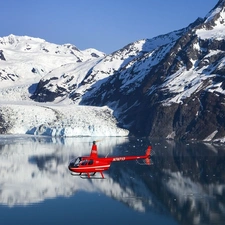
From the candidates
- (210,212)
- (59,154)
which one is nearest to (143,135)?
(59,154)

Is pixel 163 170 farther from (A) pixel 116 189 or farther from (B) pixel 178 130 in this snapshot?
(B) pixel 178 130

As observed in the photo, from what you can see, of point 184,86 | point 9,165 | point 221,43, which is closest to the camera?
point 9,165

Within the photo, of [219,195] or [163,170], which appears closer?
[219,195]

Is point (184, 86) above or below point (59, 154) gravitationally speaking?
above

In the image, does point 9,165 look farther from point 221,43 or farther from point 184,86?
point 221,43

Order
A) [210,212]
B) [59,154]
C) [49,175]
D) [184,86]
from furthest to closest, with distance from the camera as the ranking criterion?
[184,86]
[59,154]
[49,175]
[210,212]

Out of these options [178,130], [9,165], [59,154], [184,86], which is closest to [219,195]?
[9,165]

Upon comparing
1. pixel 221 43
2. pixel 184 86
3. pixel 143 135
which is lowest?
pixel 143 135
